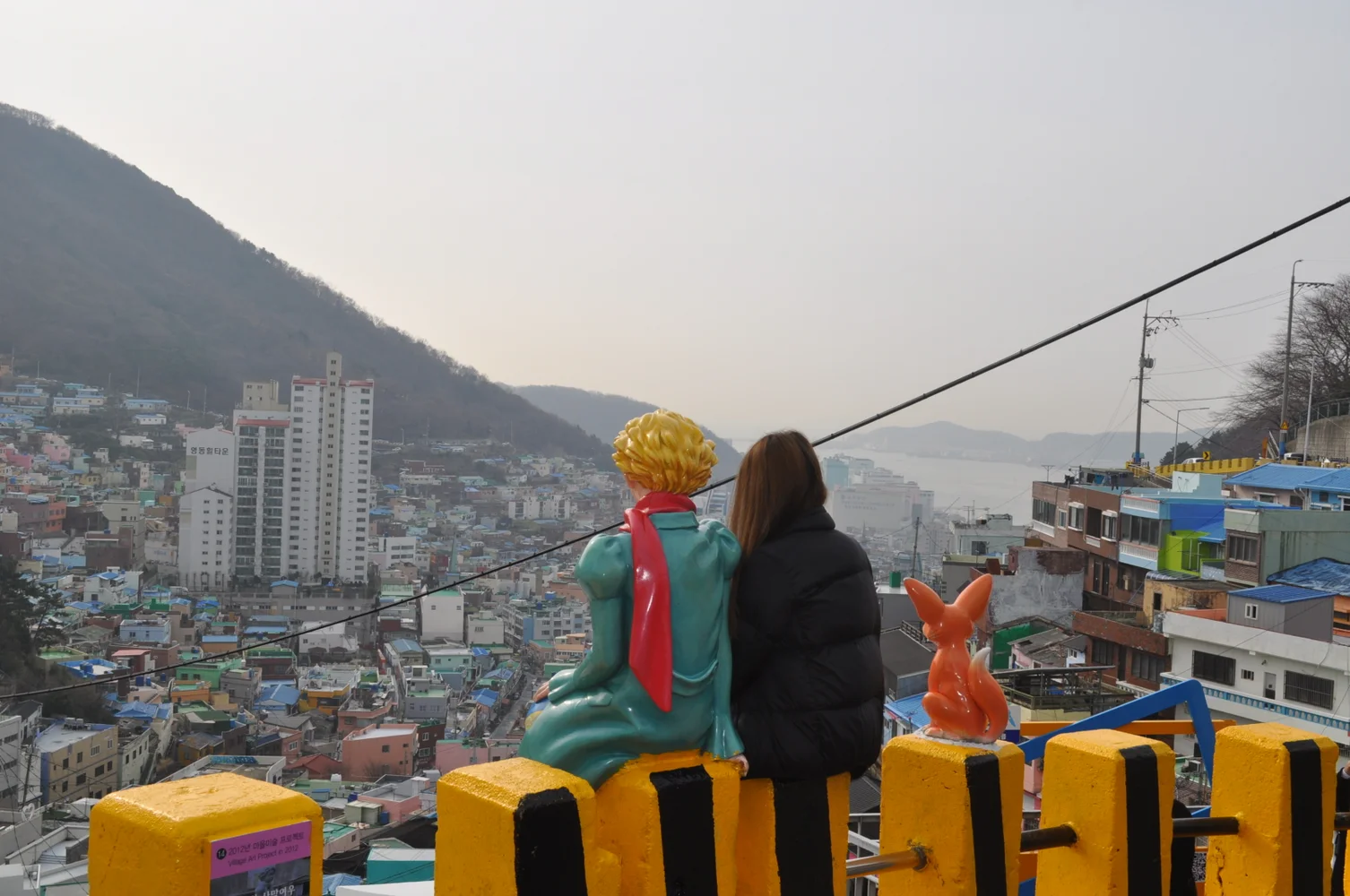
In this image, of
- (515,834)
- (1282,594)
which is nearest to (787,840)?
(515,834)

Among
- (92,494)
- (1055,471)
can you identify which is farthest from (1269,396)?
(92,494)

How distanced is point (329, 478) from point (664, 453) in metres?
75.7

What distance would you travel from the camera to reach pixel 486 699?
53125 millimetres

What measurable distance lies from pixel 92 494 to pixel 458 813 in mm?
81570

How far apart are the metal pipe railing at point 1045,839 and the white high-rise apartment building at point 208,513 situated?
2880 inches

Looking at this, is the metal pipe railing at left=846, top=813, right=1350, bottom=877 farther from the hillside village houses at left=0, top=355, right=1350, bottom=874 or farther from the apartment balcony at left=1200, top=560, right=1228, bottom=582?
the apartment balcony at left=1200, top=560, right=1228, bottom=582

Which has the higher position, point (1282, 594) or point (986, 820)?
point (986, 820)

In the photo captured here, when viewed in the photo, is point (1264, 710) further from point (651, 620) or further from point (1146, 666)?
point (651, 620)

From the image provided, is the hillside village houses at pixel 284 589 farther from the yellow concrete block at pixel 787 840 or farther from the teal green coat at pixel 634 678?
the teal green coat at pixel 634 678

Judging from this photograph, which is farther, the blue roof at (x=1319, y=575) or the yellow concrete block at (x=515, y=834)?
the blue roof at (x=1319, y=575)

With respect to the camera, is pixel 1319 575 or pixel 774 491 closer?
pixel 774 491

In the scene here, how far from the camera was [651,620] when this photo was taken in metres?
2.65

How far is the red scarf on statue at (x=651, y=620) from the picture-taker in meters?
2.62

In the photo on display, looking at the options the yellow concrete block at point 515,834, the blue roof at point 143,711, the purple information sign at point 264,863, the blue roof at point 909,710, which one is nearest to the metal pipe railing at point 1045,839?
the yellow concrete block at point 515,834
